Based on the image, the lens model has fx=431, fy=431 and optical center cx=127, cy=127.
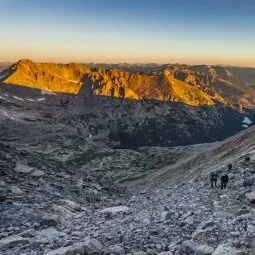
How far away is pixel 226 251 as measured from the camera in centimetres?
1497

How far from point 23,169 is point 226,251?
1193 inches

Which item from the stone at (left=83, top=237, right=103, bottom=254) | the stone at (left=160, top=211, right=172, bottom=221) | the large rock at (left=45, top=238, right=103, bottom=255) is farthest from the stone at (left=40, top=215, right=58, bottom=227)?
the stone at (left=83, top=237, right=103, bottom=254)

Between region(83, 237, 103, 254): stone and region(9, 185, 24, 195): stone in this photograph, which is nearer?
region(83, 237, 103, 254): stone

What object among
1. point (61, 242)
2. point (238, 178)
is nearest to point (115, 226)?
point (61, 242)

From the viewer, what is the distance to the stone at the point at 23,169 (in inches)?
1629

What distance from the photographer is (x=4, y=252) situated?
2005cm

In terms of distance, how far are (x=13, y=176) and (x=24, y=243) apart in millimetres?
18190

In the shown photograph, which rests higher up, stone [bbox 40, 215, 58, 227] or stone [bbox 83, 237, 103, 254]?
stone [bbox 83, 237, 103, 254]

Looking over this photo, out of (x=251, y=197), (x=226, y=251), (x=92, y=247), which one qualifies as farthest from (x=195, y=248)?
(x=251, y=197)

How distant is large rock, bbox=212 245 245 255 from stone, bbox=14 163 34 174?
2905 cm

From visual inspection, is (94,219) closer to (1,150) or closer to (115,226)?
(115,226)

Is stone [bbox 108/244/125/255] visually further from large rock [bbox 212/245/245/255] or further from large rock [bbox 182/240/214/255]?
large rock [bbox 212/245/245/255]

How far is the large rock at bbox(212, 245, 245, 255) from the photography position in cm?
1464

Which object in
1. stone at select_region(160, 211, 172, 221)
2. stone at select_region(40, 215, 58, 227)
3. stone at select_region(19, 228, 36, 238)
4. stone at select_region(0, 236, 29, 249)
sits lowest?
stone at select_region(40, 215, 58, 227)
